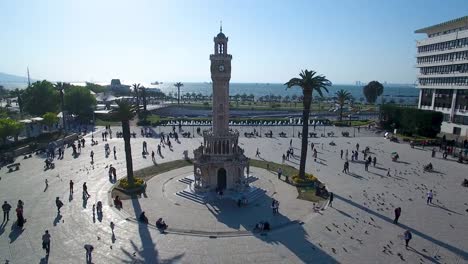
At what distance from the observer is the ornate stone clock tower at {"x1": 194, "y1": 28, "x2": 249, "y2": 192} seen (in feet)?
103

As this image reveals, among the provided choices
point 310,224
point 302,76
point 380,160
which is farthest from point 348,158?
point 310,224

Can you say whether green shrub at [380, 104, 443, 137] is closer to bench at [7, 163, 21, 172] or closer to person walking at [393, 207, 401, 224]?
person walking at [393, 207, 401, 224]

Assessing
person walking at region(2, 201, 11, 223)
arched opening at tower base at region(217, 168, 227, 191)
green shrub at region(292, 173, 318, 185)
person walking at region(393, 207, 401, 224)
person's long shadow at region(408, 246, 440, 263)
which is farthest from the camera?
green shrub at region(292, 173, 318, 185)

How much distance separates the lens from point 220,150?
→ 3209 centimetres

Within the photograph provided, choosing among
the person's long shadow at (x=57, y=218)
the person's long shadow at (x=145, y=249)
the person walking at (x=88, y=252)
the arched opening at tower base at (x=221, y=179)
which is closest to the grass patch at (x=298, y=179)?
the arched opening at tower base at (x=221, y=179)

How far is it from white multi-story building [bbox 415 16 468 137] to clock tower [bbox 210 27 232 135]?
55.2m

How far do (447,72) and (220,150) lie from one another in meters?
60.1

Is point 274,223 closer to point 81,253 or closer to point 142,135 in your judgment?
point 81,253

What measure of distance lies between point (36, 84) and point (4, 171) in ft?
125

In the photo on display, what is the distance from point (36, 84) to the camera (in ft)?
229

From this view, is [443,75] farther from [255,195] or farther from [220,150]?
[220,150]

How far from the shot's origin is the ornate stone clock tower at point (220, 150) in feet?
103

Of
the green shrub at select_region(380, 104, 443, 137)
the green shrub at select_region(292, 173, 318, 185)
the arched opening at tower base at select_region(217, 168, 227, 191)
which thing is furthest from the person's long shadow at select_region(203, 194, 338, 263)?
the green shrub at select_region(380, 104, 443, 137)

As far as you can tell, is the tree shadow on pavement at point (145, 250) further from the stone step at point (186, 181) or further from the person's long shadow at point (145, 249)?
the stone step at point (186, 181)
